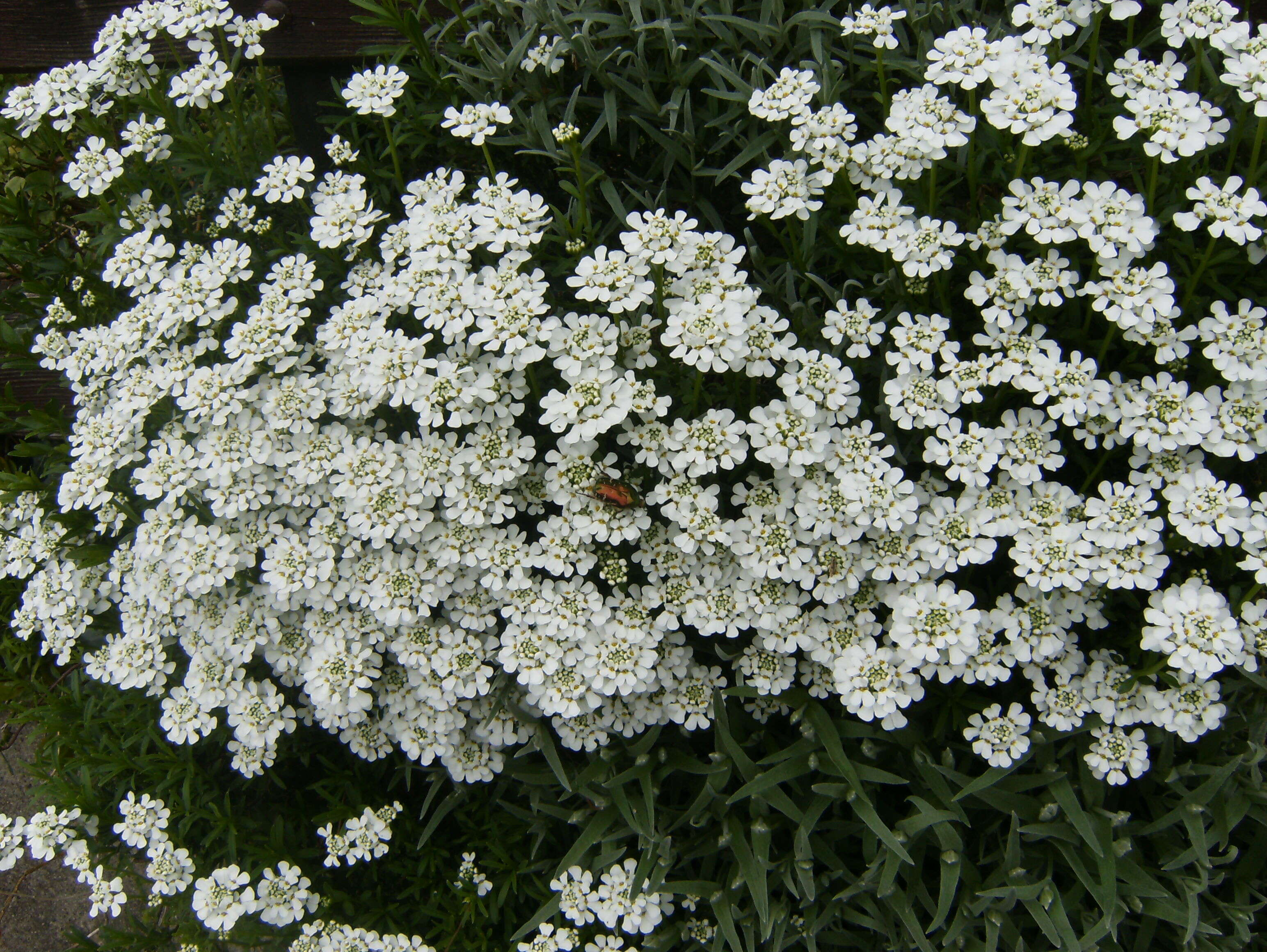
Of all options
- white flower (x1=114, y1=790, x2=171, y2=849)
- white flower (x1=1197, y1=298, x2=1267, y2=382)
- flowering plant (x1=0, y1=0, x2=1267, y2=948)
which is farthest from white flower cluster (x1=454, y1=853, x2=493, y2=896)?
white flower (x1=1197, y1=298, x2=1267, y2=382)

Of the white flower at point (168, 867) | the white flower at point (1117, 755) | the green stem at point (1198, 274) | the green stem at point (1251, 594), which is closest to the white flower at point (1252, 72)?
the green stem at point (1198, 274)

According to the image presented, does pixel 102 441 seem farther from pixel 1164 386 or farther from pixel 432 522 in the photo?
pixel 1164 386

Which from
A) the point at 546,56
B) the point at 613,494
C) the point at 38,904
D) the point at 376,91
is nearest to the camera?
the point at 613,494

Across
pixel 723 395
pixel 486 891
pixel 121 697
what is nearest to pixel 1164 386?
pixel 723 395

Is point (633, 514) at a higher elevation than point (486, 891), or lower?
higher

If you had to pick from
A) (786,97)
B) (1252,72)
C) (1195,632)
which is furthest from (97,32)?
(1195,632)

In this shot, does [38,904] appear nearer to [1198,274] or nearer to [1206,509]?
[1206,509]

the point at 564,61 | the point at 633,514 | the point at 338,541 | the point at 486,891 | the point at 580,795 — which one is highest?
the point at 564,61

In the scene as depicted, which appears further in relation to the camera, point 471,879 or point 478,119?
point 471,879

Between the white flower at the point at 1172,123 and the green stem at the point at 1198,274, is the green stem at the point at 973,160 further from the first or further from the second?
the green stem at the point at 1198,274
